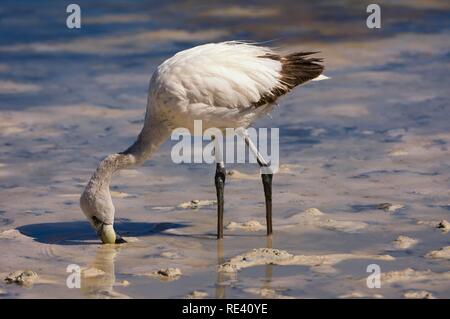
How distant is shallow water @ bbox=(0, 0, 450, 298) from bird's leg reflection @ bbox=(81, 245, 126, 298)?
2cm

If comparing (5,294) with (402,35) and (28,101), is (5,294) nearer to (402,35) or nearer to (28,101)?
(28,101)

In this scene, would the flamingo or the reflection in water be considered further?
the flamingo

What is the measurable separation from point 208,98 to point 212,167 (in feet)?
7.54

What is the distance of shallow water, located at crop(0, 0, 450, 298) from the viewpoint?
879cm

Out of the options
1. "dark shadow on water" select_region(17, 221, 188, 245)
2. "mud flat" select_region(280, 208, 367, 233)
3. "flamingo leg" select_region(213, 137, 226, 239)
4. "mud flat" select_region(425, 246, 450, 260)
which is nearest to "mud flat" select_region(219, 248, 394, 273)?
"mud flat" select_region(425, 246, 450, 260)

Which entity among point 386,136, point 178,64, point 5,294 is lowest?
point 5,294

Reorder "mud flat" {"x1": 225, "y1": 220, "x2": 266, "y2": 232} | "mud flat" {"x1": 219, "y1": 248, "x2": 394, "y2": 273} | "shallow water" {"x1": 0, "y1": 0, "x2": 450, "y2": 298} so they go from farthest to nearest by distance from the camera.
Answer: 1. "mud flat" {"x1": 225, "y1": 220, "x2": 266, "y2": 232}
2. "shallow water" {"x1": 0, "y1": 0, "x2": 450, "y2": 298}
3. "mud flat" {"x1": 219, "y1": 248, "x2": 394, "y2": 273}

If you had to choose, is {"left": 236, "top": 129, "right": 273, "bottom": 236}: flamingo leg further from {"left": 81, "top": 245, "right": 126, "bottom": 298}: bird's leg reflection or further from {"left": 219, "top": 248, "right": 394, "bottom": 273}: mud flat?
{"left": 81, "top": 245, "right": 126, "bottom": 298}: bird's leg reflection

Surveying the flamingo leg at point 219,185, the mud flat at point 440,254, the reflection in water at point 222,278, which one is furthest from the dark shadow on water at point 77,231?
the mud flat at point 440,254

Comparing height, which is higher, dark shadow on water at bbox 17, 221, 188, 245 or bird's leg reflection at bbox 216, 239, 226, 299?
dark shadow on water at bbox 17, 221, 188, 245

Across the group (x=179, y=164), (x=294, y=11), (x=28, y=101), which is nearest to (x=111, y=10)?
(x=294, y=11)

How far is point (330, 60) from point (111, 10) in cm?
520

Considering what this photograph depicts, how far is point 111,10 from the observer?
1944 centimetres

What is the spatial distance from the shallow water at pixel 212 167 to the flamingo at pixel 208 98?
39cm
